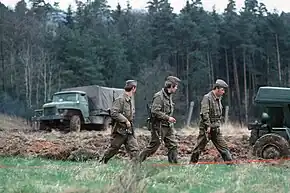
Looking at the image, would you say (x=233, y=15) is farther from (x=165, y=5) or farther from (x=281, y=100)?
(x=281, y=100)

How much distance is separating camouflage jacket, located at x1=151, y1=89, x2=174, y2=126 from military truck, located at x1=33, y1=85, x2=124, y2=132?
13918 millimetres

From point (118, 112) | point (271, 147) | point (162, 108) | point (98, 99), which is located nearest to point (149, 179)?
point (118, 112)

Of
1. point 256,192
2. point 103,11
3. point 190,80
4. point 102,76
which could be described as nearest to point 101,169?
point 256,192

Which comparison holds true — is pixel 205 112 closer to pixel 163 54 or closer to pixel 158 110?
pixel 158 110

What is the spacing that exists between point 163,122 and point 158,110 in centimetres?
24

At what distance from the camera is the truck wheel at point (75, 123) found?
24.0 m

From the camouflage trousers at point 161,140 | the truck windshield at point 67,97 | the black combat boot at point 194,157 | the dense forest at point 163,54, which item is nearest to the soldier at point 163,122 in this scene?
the camouflage trousers at point 161,140

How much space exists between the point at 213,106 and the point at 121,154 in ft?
10.5

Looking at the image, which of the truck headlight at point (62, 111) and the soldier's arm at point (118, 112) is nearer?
the soldier's arm at point (118, 112)

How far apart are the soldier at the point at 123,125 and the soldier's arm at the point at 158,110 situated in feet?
1.43

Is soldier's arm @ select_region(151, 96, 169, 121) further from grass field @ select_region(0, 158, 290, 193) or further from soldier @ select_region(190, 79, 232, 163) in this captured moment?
grass field @ select_region(0, 158, 290, 193)

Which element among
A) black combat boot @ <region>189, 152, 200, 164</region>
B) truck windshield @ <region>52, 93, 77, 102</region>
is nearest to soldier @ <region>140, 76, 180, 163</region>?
black combat boot @ <region>189, 152, 200, 164</region>

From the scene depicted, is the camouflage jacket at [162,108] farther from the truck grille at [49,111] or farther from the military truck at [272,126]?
the truck grille at [49,111]

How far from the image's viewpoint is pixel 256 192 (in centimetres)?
685
